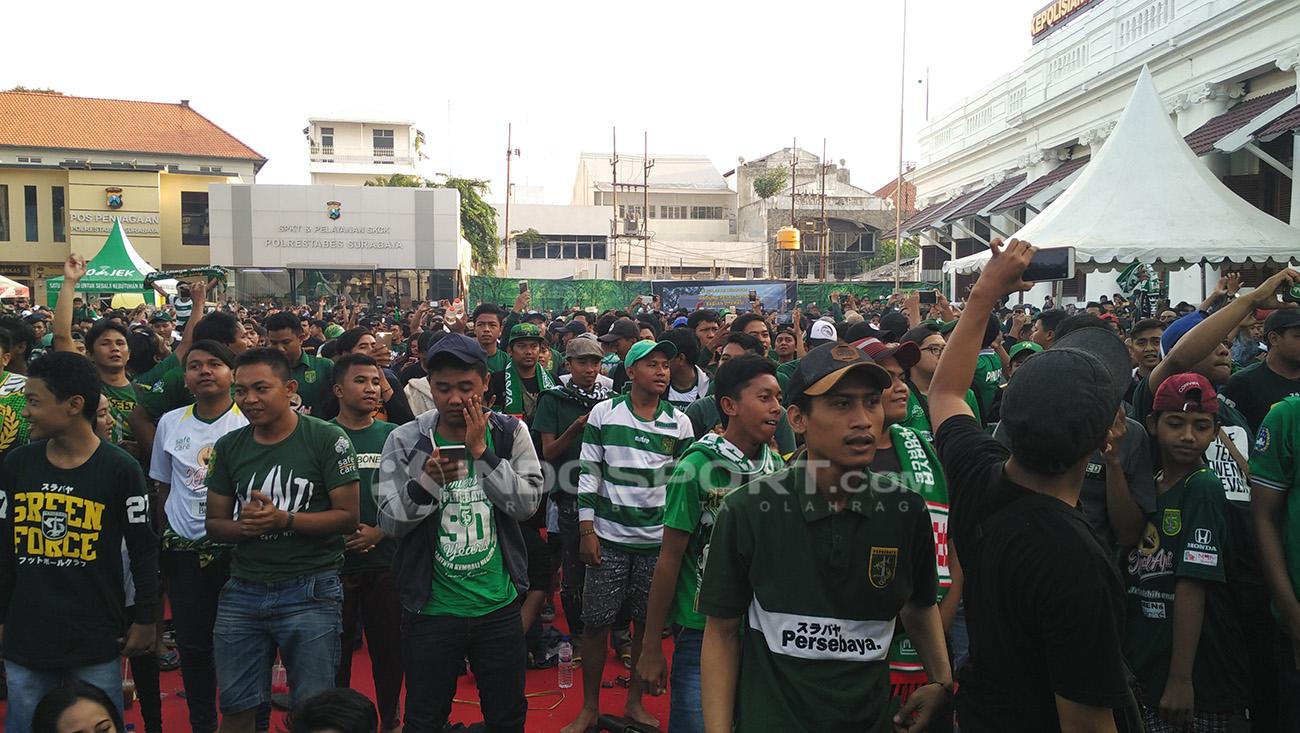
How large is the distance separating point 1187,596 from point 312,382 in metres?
5.56

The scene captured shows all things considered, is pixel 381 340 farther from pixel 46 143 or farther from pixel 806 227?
pixel 806 227

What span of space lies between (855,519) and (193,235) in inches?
1834

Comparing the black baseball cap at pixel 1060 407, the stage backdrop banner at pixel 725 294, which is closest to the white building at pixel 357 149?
the stage backdrop banner at pixel 725 294

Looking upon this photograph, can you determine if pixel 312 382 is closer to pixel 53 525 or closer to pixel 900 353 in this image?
pixel 53 525

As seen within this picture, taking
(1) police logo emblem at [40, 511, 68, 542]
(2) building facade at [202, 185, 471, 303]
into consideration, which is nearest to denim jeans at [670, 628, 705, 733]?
(1) police logo emblem at [40, 511, 68, 542]

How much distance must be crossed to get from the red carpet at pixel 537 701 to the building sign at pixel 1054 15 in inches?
1009

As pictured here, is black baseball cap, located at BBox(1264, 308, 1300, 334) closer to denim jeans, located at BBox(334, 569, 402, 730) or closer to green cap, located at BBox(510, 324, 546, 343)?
green cap, located at BBox(510, 324, 546, 343)

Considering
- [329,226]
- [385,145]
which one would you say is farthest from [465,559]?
[385,145]

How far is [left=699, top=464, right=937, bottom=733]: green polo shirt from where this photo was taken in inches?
100

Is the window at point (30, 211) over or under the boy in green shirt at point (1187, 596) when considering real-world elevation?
over

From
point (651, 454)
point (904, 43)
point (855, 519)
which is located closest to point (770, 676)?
point (855, 519)

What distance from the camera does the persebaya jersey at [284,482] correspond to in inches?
154

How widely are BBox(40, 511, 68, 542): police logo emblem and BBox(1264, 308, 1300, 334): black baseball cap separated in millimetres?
5786

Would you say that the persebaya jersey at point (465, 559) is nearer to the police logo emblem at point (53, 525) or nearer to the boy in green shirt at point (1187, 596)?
the police logo emblem at point (53, 525)
